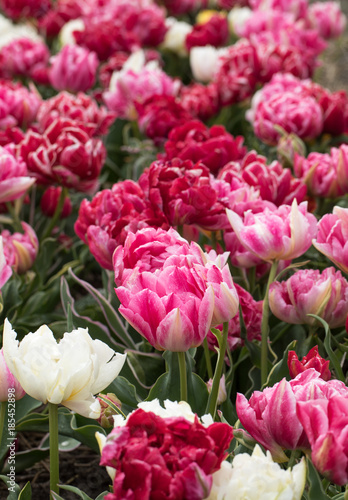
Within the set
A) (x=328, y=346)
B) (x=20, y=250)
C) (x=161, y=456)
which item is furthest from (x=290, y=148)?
(x=161, y=456)

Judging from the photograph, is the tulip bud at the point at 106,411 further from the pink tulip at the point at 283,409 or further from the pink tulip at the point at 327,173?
the pink tulip at the point at 327,173

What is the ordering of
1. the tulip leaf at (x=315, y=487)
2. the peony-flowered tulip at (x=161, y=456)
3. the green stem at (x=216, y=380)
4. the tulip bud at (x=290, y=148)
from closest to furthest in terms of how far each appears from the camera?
the peony-flowered tulip at (x=161, y=456)
the tulip leaf at (x=315, y=487)
the green stem at (x=216, y=380)
the tulip bud at (x=290, y=148)

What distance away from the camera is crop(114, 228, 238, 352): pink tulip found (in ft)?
2.96

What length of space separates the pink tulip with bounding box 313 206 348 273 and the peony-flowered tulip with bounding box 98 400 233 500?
479mm

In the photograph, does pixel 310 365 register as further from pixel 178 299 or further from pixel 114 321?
pixel 114 321

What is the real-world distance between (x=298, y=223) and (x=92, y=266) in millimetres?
954

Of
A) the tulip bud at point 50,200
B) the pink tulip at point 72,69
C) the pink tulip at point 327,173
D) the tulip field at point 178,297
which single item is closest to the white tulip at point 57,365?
the tulip field at point 178,297

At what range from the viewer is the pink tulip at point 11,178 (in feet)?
4.76

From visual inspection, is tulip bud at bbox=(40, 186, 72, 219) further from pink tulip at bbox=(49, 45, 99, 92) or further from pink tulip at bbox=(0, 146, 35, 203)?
pink tulip at bbox=(49, 45, 99, 92)

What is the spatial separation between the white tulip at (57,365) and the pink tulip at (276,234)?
12.7 inches

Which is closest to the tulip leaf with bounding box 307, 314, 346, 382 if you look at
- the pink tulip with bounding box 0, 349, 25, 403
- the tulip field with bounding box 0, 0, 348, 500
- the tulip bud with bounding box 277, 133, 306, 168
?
the tulip field with bounding box 0, 0, 348, 500

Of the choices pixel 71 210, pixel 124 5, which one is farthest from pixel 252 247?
pixel 124 5

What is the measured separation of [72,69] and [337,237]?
1.50 metres

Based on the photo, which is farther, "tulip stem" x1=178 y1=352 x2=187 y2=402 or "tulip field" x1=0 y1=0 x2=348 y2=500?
"tulip stem" x1=178 y1=352 x2=187 y2=402
